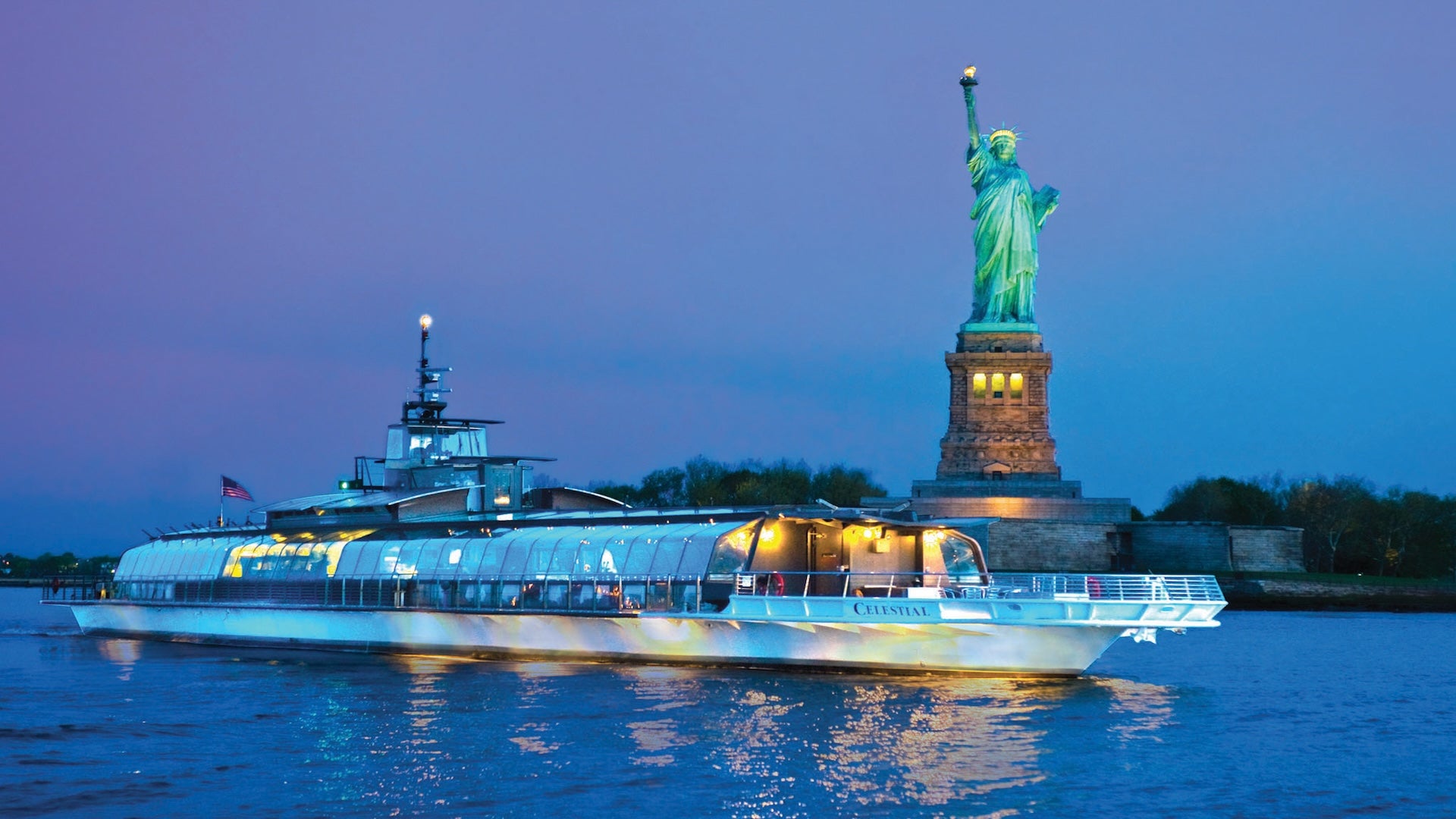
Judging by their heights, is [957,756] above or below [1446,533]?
below

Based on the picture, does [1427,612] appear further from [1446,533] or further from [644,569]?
[644,569]

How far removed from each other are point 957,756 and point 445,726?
10.5 meters

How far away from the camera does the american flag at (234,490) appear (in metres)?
61.0

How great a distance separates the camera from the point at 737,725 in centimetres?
3362

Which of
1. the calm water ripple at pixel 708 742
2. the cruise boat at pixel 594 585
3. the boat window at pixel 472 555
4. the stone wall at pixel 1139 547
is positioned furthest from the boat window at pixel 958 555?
A: the stone wall at pixel 1139 547

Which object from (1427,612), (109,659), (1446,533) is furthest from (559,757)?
(1446,533)

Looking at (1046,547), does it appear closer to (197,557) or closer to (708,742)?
(197,557)

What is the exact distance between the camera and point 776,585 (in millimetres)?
44969

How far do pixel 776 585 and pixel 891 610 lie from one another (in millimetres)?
4845

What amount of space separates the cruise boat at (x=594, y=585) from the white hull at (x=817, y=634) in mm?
55

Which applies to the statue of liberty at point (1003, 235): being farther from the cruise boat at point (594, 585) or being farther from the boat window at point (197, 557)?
the boat window at point (197, 557)

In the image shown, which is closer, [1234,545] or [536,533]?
[536,533]

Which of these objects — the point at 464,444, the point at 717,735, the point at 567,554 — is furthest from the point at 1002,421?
the point at 717,735

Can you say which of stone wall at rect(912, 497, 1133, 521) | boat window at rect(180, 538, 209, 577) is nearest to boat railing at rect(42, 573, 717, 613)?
boat window at rect(180, 538, 209, 577)
